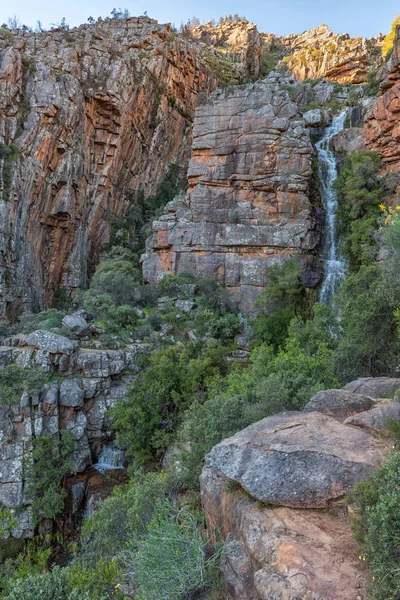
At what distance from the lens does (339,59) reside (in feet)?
123

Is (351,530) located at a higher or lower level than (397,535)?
lower

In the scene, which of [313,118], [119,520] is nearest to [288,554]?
[119,520]

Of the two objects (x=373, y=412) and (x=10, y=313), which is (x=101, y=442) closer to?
(x=10, y=313)

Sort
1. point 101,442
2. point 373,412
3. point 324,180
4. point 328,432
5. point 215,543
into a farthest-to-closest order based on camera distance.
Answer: point 324,180 → point 101,442 → point 373,412 → point 328,432 → point 215,543

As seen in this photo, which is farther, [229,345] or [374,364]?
[229,345]

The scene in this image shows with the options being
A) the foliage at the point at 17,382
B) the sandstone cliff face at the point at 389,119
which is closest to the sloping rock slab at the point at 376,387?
the foliage at the point at 17,382

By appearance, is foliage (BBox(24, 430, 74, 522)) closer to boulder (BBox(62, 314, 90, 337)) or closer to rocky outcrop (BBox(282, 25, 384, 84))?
boulder (BBox(62, 314, 90, 337))

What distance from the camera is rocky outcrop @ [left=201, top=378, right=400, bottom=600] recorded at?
370cm

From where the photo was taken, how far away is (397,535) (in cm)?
336

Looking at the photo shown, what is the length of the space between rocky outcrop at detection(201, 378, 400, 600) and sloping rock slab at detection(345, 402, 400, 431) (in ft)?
0.05

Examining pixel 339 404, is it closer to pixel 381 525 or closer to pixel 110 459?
pixel 381 525

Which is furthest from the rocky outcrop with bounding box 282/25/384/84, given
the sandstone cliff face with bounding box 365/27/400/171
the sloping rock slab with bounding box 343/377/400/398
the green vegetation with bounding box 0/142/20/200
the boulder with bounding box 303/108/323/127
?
the sloping rock slab with bounding box 343/377/400/398

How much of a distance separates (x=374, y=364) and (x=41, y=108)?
2703 cm

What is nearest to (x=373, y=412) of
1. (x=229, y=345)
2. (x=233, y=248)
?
(x=229, y=345)
